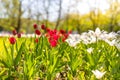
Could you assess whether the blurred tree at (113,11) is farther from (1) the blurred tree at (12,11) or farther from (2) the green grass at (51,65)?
(2) the green grass at (51,65)

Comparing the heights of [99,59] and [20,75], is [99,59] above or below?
above

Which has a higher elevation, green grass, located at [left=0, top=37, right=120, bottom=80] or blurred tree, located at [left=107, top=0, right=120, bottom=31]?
blurred tree, located at [left=107, top=0, right=120, bottom=31]

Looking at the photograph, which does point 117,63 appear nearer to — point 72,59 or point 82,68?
point 72,59

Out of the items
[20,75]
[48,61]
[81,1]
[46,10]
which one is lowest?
[20,75]

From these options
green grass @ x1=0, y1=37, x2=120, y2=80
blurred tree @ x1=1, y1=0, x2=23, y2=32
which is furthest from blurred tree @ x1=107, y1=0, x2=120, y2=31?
green grass @ x1=0, y1=37, x2=120, y2=80

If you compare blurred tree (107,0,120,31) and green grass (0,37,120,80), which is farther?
blurred tree (107,0,120,31)

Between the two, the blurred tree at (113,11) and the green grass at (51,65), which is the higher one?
the blurred tree at (113,11)

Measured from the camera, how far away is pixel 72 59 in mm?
3875

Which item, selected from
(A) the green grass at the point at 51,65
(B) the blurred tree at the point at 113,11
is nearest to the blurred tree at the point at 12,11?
(B) the blurred tree at the point at 113,11

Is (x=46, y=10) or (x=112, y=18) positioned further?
(x=112, y=18)

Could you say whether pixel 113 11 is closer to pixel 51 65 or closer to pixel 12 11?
pixel 12 11

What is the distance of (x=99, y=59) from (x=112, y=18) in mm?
39709

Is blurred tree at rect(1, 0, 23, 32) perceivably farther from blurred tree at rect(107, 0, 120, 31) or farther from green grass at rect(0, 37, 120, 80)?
green grass at rect(0, 37, 120, 80)

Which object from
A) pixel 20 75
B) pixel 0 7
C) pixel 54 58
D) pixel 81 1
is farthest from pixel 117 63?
pixel 81 1
